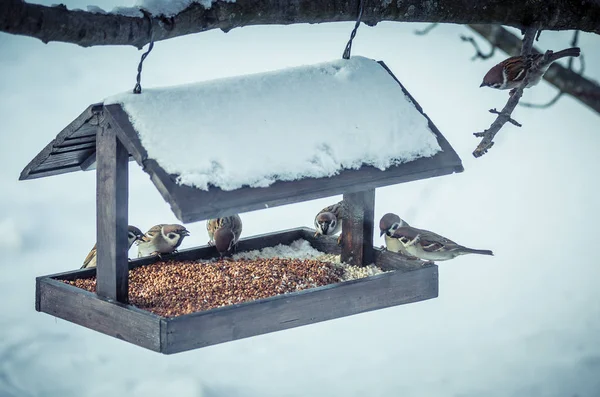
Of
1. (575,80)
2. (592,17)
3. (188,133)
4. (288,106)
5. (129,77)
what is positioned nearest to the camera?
(188,133)

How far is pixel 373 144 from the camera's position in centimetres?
360

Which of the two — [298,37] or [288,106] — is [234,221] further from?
[298,37]

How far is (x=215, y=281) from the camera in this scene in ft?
12.6

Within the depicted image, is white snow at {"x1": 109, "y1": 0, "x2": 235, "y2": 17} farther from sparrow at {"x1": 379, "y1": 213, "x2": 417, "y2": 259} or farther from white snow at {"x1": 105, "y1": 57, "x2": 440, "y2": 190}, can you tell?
sparrow at {"x1": 379, "y1": 213, "x2": 417, "y2": 259}

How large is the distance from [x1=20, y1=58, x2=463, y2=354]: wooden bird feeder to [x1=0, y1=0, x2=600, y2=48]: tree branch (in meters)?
0.25

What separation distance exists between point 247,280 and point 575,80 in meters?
2.10

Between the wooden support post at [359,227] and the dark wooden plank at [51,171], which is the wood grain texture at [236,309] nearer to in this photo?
the wooden support post at [359,227]

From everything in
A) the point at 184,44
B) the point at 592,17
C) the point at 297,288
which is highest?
the point at 592,17

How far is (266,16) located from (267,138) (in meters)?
0.43

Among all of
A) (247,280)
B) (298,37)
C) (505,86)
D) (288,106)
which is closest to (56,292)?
(247,280)

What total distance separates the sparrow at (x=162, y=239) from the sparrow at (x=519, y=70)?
1.58 meters

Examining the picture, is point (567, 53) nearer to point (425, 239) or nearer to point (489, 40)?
point (489, 40)

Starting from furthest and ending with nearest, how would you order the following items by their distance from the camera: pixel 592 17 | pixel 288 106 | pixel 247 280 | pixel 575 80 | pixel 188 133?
pixel 575 80, pixel 592 17, pixel 247 280, pixel 288 106, pixel 188 133

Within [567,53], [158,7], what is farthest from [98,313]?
[567,53]
